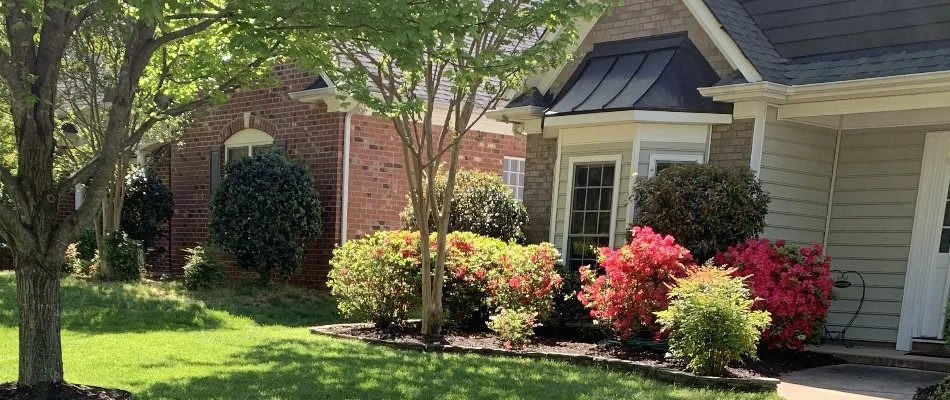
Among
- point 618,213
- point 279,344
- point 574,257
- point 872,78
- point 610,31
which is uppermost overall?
point 610,31

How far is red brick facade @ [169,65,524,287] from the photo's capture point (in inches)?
443

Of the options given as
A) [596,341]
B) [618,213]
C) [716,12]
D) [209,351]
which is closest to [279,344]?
[209,351]

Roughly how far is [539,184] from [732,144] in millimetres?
2775

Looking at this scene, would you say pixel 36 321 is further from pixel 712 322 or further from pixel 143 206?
pixel 143 206

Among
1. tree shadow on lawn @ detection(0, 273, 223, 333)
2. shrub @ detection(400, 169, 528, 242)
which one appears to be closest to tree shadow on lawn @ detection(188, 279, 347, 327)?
tree shadow on lawn @ detection(0, 273, 223, 333)

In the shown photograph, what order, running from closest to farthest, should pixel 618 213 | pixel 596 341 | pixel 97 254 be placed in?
1. pixel 596 341
2. pixel 618 213
3. pixel 97 254

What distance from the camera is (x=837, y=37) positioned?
8070 millimetres

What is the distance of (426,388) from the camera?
17.9ft

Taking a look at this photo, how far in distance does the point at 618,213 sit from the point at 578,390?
3.59 metres

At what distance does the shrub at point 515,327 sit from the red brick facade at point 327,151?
4.64m

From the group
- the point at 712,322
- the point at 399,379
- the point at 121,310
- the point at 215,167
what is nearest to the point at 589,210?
the point at 712,322

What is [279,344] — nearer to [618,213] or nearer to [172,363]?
[172,363]

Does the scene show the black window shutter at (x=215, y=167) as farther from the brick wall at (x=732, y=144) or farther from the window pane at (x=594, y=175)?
the brick wall at (x=732, y=144)

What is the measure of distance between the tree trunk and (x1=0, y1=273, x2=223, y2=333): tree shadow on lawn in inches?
144
